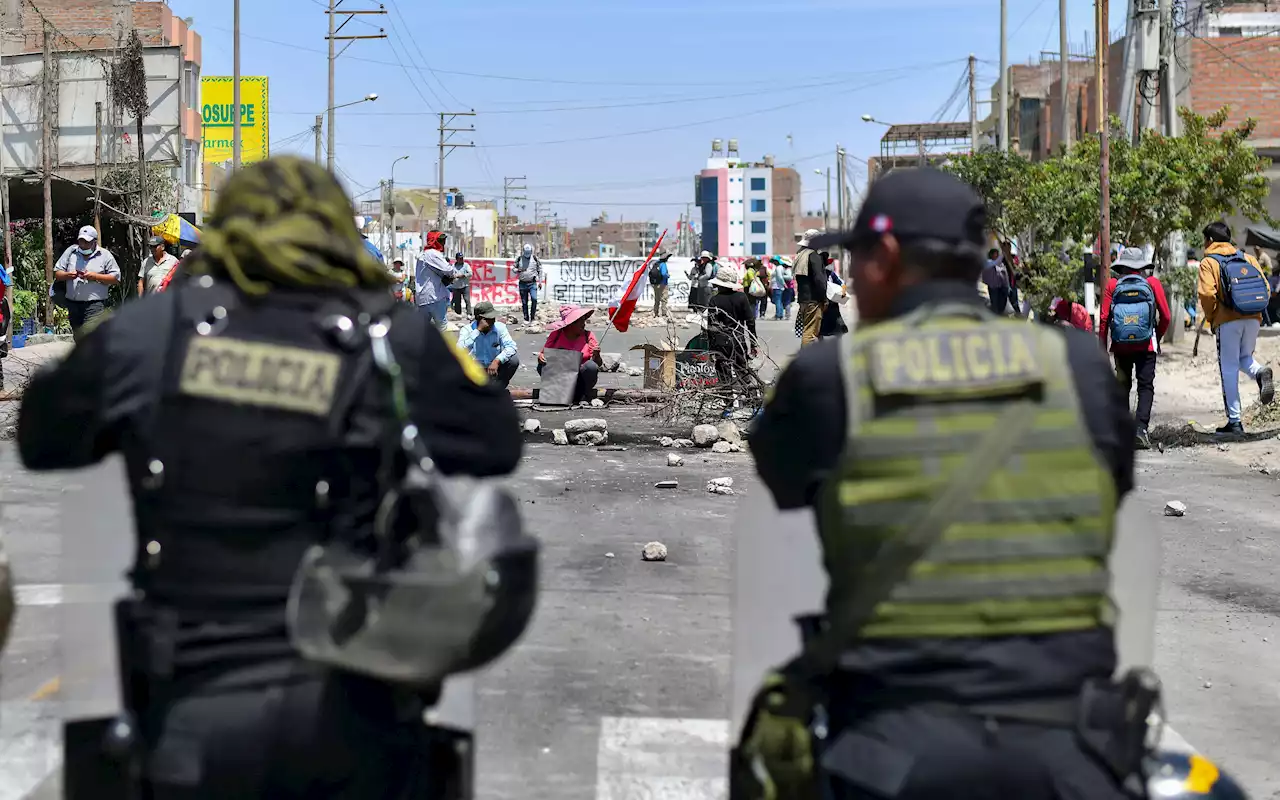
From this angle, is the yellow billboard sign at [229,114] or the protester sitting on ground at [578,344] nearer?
the protester sitting on ground at [578,344]

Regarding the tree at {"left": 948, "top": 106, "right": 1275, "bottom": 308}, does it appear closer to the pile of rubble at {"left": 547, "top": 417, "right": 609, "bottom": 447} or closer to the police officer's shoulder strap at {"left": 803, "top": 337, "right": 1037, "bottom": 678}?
the pile of rubble at {"left": 547, "top": 417, "right": 609, "bottom": 447}

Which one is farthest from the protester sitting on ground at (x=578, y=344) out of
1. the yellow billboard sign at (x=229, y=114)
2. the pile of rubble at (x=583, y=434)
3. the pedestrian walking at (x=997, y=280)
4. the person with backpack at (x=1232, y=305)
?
the yellow billboard sign at (x=229, y=114)

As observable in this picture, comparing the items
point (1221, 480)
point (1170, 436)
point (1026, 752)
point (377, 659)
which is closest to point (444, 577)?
point (377, 659)

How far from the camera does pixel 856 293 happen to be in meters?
2.53

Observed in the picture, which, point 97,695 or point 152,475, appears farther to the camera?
point 97,695

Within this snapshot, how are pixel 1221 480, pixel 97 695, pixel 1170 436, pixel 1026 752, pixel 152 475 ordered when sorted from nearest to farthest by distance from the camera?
1. pixel 1026 752
2. pixel 152 475
3. pixel 97 695
4. pixel 1221 480
5. pixel 1170 436

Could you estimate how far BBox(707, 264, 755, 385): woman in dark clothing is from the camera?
544 inches

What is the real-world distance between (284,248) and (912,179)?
1025 mm

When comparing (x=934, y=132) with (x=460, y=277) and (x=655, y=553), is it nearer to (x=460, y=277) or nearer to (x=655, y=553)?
(x=460, y=277)

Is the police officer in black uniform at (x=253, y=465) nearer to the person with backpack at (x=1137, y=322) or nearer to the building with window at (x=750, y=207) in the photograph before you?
the person with backpack at (x=1137, y=322)

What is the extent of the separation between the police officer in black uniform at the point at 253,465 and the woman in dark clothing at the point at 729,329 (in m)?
11.3

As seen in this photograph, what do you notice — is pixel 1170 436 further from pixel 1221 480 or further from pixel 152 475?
pixel 152 475

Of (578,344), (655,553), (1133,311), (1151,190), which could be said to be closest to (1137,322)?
(1133,311)

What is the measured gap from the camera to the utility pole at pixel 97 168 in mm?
27703
